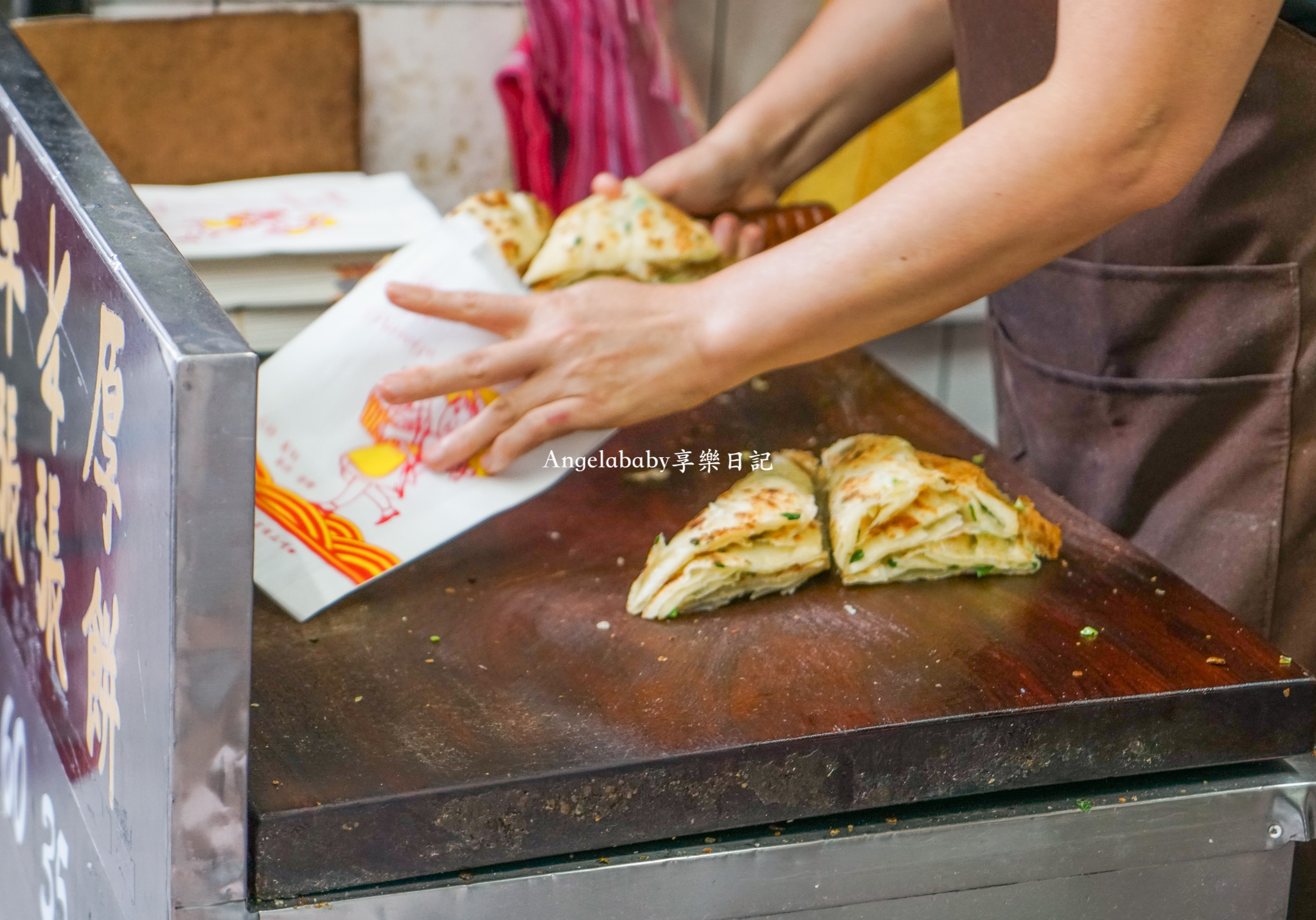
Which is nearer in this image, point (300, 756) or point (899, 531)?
point (300, 756)

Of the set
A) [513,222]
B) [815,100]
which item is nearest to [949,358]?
[815,100]

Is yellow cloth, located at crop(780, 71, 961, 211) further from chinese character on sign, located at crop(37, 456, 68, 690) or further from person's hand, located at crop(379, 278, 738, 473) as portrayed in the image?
chinese character on sign, located at crop(37, 456, 68, 690)

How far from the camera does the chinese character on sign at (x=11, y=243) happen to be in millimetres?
927

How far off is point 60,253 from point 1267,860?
35.4 inches

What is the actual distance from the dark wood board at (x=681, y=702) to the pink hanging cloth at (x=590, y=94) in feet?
3.25

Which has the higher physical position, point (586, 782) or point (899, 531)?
point (899, 531)

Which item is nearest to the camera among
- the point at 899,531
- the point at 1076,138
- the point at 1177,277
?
the point at 1076,138

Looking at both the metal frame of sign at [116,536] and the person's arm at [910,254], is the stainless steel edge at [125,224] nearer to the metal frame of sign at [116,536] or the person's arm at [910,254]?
the metal frame of sign at [116,536]

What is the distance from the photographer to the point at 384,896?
0.75m

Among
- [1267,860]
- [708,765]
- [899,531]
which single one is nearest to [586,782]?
[708,765]

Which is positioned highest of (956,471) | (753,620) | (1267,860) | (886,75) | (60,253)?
(886,75)

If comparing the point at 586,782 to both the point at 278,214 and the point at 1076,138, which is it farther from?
the point at 278,214

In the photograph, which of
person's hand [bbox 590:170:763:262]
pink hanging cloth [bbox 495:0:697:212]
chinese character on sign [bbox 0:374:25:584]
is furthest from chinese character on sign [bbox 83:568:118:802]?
pink hanging cloth [bbox 495:0:697:212]

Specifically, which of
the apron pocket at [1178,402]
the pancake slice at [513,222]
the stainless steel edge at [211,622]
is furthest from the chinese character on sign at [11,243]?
the apron pocket at [1178,402]
